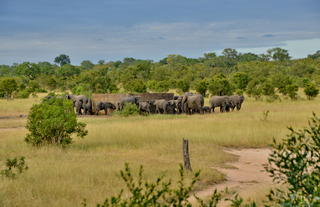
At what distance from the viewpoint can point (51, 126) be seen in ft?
53.6

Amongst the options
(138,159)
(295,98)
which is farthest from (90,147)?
(295,98)

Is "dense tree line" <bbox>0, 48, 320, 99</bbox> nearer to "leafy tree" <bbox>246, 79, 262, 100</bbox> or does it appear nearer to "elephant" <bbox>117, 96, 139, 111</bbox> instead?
"leafy tree" <bbox>246, 79, 262, 100</bbox>

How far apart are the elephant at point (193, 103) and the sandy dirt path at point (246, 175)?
17.0m

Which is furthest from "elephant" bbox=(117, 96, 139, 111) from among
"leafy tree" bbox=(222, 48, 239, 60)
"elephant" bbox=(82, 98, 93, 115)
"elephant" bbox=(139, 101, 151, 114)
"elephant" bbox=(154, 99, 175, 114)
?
"leafy tree" bbox=(222, 48, 239, 60)

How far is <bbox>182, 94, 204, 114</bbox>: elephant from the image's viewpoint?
34281 millimetres

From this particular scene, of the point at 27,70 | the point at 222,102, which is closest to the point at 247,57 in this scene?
the point at 27,70

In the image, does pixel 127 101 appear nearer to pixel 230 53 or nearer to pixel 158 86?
pixel 158 86

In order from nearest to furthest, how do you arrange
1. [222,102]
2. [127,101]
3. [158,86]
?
[127,101]
[222,102]
[158,86]

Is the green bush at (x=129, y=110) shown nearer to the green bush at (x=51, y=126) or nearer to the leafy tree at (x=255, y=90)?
the green bush at (x=51, y=126)

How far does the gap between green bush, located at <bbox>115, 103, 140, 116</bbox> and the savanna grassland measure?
7.70 metres

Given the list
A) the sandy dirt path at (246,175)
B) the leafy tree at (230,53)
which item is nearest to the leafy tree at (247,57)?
the leafy tree at (230,53)

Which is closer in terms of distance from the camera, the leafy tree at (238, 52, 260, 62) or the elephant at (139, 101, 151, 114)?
the elephant at (139, 101, 151, 114)

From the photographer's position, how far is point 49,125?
16.3m

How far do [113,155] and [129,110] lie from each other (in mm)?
17621
